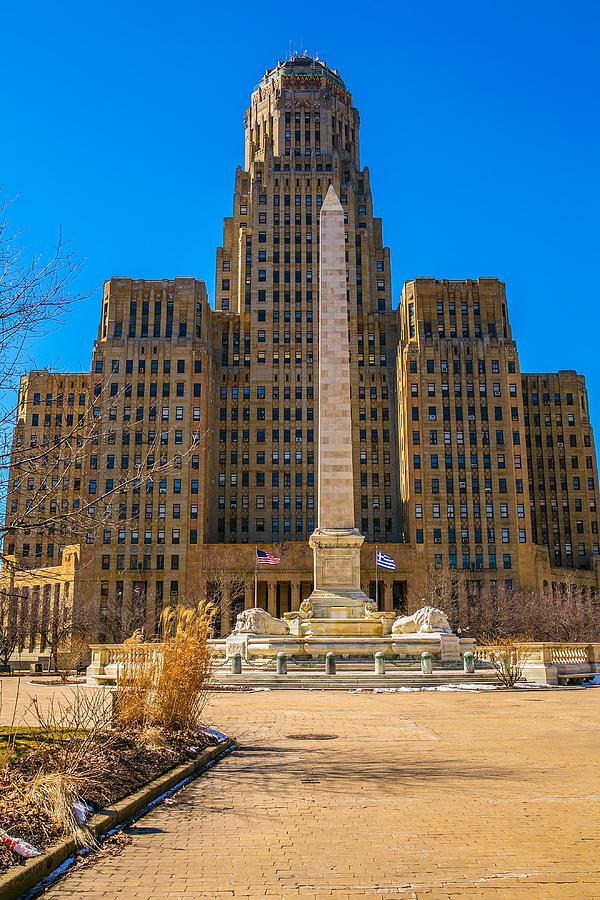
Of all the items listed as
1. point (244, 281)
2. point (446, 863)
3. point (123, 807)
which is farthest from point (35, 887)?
point (244, 281)

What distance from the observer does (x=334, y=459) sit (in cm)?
4125

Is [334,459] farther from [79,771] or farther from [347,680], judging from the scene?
[79,771]

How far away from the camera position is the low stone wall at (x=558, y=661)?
30.8 metres

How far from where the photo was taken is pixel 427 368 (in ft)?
354

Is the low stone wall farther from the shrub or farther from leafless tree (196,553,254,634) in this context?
leafless tree (196,553,254,634)

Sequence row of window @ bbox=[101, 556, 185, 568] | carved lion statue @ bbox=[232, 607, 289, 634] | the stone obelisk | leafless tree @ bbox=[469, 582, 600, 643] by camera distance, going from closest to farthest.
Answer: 1. carved lion statue @ bbox=[232, 607, 289, 634]
2. the stone obelisk
3. leafless tree @ bbox=[469, 582, 600, 643]
4. row of window @ bbox=[101, 556, 185, 568]

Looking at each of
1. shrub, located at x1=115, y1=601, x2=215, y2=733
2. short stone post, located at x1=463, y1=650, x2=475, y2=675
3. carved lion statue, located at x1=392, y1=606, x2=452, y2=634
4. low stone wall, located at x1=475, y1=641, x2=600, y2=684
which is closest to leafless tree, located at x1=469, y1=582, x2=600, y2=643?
low stone wall, located at x1=475, y1=641, x2=600, y2=684

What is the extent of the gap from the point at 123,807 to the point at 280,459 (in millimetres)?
106053

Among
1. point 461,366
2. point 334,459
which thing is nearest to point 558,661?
point 334,459

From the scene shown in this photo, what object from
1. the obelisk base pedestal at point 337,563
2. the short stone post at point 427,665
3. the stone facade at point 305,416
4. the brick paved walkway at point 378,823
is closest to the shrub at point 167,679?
the brick paved walkway at point 378,823

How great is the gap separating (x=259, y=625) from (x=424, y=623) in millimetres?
7391

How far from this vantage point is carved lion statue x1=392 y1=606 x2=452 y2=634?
3638 cm

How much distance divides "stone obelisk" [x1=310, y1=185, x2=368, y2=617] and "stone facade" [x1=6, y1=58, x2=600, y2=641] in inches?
1967

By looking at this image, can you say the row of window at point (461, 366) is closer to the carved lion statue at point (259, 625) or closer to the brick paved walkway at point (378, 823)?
the carved lion statue at point (259, 625)
